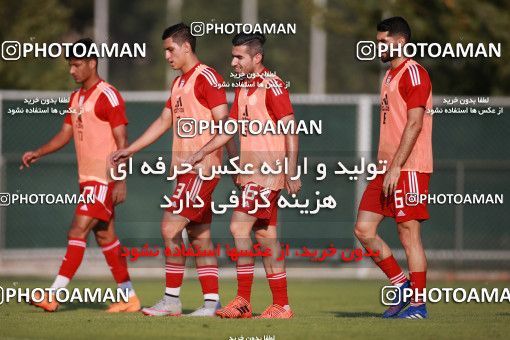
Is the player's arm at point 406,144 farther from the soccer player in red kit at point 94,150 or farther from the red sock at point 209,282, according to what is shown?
the soccer player in red kit at point 94,150

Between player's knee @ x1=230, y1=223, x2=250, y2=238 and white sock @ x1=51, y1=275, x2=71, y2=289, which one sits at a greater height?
player's knee @ x1=230, y1=223, x2=250, y2=238

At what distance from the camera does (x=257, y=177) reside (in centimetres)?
1190

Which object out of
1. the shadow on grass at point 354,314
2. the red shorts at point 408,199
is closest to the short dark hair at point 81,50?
the red shorts at point 408,199

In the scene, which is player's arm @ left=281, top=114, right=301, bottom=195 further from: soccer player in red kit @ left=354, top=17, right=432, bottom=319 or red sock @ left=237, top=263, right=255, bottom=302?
red sock @ left=237, top=263, right=255, bottom=302

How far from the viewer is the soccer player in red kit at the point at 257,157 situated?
1180 centimetres

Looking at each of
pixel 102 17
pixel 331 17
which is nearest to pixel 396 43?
pixel 331 17

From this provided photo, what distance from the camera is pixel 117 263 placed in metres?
13.0

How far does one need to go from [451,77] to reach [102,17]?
10717 millimetres

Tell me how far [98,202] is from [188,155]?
117 cm

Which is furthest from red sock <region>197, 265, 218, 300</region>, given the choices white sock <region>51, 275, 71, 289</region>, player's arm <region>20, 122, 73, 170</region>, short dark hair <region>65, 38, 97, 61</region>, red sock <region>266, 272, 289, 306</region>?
short dark hair <region>65, 38, 97, 61</region>

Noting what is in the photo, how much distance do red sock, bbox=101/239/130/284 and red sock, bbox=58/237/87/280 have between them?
363mm

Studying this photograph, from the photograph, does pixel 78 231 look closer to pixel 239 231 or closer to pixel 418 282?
pixel 239 231

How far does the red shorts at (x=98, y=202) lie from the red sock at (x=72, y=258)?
27 centimetres

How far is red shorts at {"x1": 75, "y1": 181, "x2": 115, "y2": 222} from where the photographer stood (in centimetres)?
1279
